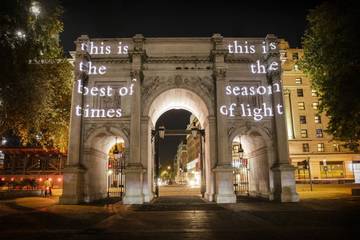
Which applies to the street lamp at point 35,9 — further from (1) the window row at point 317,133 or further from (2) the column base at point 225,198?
(1) the window row at point 317,133

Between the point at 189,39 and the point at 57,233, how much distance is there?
20203 mm

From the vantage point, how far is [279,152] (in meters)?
24.7

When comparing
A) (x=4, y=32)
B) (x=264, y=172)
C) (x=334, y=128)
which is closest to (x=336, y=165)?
(x=264, y=172)

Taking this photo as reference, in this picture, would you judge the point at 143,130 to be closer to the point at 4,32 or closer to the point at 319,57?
the point at 4,32

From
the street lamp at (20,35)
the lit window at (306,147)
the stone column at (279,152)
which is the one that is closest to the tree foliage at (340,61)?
the stone column at (279,152)

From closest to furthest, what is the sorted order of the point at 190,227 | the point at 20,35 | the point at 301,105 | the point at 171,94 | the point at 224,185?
the point at 190,227 → the point at 20,35 → the point at 224,185 → the point at 171,94 → the point at 301,105

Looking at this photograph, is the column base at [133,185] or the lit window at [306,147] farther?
the lit window at [306,147]

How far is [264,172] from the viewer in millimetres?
27062

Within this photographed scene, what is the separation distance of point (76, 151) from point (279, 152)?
16299mm

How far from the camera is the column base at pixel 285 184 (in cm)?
2347

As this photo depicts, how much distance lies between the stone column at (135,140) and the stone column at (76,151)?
12.5ft

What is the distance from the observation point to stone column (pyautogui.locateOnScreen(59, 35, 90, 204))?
77.6ft

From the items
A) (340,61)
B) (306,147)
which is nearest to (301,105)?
(306,147)

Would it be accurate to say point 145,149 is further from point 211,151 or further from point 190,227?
point 190,227
